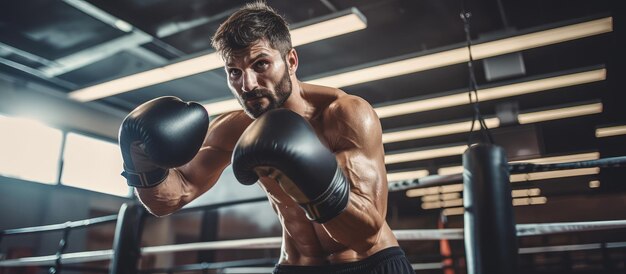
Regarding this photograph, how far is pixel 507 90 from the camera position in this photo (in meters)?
4.31

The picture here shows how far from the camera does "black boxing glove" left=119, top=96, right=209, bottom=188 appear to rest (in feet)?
4.08

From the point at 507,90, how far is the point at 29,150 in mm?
5057

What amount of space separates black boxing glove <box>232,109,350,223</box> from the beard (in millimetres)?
298

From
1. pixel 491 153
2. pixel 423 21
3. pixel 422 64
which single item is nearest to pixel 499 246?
pixel 491 153

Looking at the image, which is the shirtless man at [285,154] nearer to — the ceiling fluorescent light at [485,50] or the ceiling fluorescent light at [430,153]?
the ceiling fluorescent light at [485,50]

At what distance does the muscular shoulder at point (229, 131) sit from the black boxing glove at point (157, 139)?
0.58 feet

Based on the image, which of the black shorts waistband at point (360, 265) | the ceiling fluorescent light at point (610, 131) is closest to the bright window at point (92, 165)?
the black shorts waistband at point (360, 265)

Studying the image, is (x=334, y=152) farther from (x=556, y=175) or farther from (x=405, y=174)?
(x=556, y=175)

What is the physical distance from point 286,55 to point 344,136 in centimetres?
35

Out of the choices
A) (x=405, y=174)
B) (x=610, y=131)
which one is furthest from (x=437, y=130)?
(x=610, y=131)

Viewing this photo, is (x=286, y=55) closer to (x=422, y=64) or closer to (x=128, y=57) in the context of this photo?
(x=422, y=64)

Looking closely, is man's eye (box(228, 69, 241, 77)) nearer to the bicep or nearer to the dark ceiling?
the bicep

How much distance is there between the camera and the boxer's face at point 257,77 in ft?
4.25

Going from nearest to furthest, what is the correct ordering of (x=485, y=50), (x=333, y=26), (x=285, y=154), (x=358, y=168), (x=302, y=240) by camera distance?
1. (x=285, y=154)
2. (x=358, y=168)
3. (x=302, y=240)
4. (x=333, y=26)
5. (x=485, y=50)
